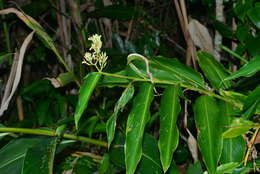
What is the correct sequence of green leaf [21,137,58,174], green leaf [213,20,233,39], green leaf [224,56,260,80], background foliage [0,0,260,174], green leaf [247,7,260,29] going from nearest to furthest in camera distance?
green leaf [224,56,260,80] → background foliage [0,0,260,174] → green leaf [21,137,58,174] → green leaf [247,7,260,29] → green leaf [213,20,233,39]

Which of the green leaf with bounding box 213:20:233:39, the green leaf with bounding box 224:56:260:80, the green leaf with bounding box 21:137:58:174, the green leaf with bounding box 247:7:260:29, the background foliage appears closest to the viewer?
the green leaf with bounding box 224:56:260:80

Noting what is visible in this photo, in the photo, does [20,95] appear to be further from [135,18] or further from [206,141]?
[206,141]

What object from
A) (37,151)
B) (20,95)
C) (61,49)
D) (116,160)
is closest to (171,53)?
(61,49)

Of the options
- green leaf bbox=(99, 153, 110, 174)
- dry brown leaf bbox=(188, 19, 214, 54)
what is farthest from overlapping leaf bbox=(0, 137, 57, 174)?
dry brown leaf bbox=(188, 19, 214, 54)

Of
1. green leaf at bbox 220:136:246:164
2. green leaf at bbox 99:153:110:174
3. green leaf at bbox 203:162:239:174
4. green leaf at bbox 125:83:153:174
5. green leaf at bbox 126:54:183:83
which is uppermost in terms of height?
green leaf at bbox 126:54:183:83

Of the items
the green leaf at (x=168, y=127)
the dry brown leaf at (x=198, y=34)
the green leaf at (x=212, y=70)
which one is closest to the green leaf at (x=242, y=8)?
the dry brown leaf at (x=198, y=34)

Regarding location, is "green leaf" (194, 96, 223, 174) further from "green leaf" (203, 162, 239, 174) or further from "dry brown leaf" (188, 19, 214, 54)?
"dry brown leaf" (188, 19, 214, 54)

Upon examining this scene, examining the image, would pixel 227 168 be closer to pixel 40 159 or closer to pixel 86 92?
pixel 86 92

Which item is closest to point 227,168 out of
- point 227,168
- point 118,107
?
point 227,168
